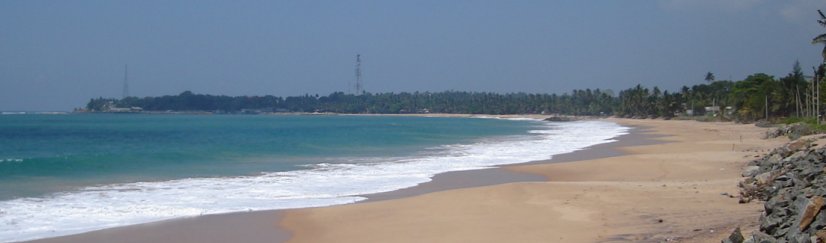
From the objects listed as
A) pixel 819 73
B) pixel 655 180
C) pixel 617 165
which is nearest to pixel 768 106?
pixel 819 73

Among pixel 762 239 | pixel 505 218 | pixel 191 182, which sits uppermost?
pixel 762 239

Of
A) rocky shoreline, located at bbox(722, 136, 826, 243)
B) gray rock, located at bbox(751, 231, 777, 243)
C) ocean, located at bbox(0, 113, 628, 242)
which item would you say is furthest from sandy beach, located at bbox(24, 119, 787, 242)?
gray rock, located at bbox(751, 231, 777, 243)

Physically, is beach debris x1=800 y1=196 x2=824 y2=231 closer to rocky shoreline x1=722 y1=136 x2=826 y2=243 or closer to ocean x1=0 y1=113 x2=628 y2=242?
rocky shoreline x1=722 y1=136 x2=826 y2=243

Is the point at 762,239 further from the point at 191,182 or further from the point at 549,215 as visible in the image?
the point at 191,182

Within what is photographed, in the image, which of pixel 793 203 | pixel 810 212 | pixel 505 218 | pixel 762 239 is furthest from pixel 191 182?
pixel 810 212

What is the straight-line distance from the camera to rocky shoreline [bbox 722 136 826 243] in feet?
24.6

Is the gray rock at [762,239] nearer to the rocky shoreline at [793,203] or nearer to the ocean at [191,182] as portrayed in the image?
the rocky shoreline at [793,203]

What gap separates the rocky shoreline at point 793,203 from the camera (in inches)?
295

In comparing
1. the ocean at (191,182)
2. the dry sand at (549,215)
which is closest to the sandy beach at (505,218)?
the dry sand at (549,215)

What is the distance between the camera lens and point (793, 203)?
28.3 feet

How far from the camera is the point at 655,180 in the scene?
774 inches

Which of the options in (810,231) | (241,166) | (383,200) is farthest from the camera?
(241,166)

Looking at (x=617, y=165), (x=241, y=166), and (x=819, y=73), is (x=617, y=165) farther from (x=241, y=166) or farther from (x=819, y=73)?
(x=819, y=73)

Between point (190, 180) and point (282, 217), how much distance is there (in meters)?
9.14
